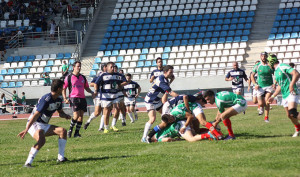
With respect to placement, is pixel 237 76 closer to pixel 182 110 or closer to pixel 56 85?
pixel 182 110

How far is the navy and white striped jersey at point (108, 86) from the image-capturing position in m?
16.8

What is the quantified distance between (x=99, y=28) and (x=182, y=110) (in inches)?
1204

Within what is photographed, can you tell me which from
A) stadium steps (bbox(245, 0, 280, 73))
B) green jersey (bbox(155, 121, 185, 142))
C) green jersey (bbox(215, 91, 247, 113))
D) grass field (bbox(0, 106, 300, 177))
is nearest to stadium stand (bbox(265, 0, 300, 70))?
stadium steps (bbox(245, 0, 280, 73))

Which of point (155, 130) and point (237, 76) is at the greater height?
point (237, 76)

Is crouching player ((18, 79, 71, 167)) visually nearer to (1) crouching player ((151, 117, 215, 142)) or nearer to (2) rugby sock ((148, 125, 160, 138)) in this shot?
(2) rugby sock ((148, 125, 160, 138))

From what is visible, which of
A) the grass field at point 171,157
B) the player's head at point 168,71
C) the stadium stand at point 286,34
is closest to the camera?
the grass field at point 171,157

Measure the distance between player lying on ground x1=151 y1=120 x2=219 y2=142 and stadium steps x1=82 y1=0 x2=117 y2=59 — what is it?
88.9 feet

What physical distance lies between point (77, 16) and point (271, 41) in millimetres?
15578

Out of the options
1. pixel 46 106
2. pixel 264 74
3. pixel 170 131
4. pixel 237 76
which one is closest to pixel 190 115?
pixel 170 131

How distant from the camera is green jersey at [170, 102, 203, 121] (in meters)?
12.7

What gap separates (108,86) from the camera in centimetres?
1677

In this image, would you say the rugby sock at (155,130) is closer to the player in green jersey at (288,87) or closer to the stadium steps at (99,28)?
the player in green jersey at (288,87)

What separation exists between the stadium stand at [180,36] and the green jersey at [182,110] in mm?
21381

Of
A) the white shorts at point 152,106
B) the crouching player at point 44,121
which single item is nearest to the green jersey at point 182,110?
the white shorts at point 152,106
